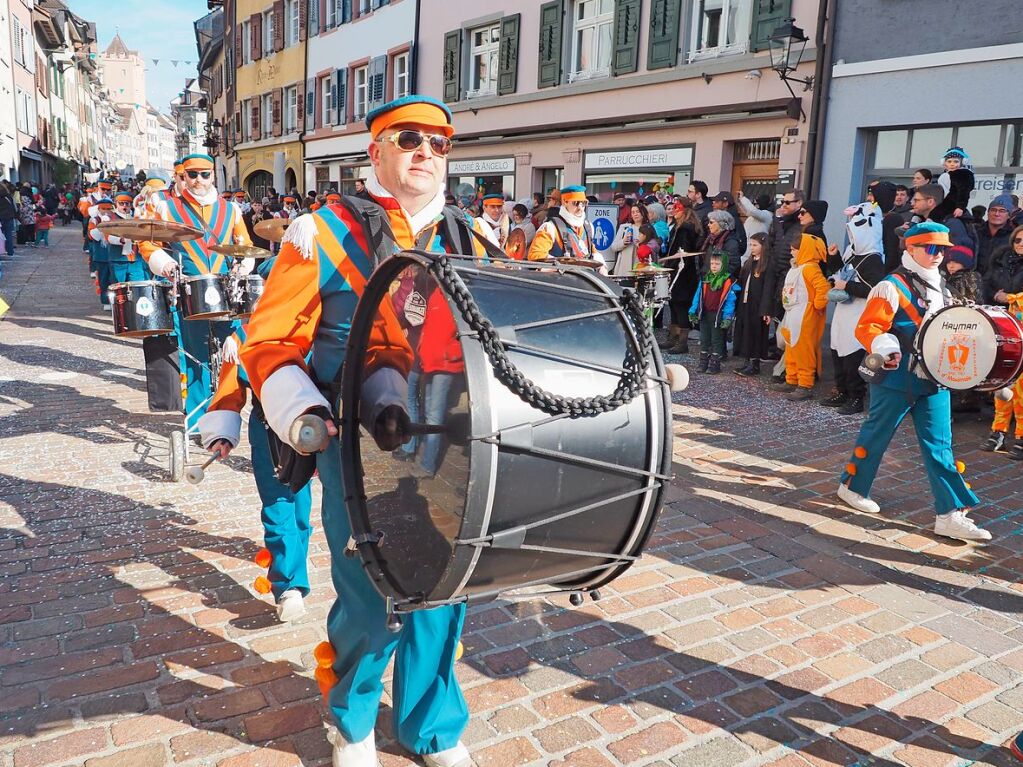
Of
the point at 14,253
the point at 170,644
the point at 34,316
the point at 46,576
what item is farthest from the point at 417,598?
the point at 14,253

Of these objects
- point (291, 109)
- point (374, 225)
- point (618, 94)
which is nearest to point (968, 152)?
point (618, 94)

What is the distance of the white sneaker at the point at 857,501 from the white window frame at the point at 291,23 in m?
28.8

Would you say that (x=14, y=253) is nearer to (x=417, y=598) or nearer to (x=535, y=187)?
(x=535, y=187)

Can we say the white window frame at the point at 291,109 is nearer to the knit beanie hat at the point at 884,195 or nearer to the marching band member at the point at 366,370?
the knit beanie hat at the point at 884,195

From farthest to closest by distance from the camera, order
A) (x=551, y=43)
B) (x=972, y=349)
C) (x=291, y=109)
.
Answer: (x=291, y=109), (x=551, y=43), (x=972, y=349)

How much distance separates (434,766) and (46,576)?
7.77 feet

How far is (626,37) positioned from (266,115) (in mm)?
21635

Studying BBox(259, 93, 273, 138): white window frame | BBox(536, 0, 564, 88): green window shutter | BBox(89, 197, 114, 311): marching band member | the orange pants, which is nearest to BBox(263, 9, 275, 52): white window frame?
BBox(259, 93, 273, 138): white window frame

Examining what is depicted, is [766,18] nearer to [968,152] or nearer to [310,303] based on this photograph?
[968,152]

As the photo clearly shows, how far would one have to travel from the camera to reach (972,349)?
4602 millimetres

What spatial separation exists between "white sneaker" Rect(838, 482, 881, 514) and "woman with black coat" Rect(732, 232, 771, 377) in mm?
4072

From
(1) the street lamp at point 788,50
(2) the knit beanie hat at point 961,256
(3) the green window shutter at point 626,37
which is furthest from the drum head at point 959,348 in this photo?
(3) the green window shutter at point 626,37

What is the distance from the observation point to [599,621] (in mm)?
3740

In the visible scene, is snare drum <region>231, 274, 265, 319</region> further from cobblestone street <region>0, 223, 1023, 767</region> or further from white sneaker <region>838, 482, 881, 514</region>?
white sneaker <region>838, 482, 881, 514</region>
